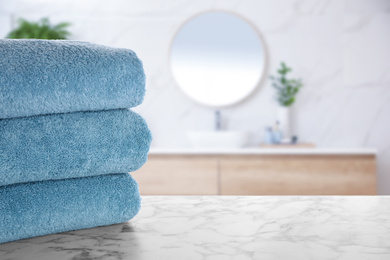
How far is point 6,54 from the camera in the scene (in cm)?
47

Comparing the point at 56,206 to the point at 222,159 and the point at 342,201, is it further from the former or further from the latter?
the point at 222,159

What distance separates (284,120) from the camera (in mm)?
2768

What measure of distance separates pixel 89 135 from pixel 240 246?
0.23 m

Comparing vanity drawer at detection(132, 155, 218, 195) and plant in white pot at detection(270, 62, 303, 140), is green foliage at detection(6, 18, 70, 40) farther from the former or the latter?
plant in white pot at detection(270, 62, 303, 140)

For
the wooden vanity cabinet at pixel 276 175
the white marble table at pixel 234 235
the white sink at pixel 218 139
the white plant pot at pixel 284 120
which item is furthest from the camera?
the white plant pot at pixel 284 120

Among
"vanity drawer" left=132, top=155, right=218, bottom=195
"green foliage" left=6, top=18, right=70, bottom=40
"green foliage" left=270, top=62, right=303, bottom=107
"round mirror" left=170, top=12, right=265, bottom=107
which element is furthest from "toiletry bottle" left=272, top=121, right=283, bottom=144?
"green foliage" left=6, top=18, right=70, bottom=40

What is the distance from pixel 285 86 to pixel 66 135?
96.1 inches

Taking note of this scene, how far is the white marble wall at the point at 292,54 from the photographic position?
280 cm

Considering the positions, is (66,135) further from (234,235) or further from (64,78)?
(234,235)

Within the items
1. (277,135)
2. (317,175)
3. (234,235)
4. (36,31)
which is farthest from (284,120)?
(234,235)

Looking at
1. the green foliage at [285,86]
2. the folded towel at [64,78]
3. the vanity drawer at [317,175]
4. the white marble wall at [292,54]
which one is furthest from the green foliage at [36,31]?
the folded towel at [64,78]

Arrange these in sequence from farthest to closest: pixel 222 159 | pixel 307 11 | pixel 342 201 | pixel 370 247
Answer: pixel 307 11, pixel 222 159, pixel 342 201, pixel 370 247

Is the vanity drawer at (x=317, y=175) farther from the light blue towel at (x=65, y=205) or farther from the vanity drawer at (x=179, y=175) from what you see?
the light blue towel at (x=65, y=205)

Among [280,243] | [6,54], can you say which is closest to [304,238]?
[280,243]
